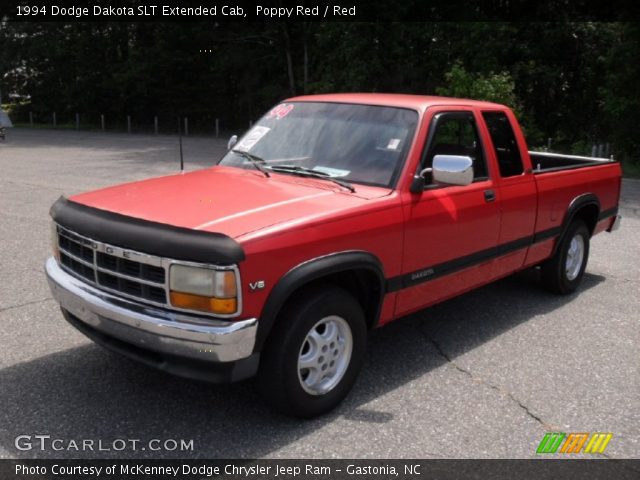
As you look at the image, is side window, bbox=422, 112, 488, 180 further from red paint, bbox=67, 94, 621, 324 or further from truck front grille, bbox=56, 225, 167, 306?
truck front grille, bbox=56, 225, 167, 306

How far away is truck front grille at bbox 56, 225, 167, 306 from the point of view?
129 inches

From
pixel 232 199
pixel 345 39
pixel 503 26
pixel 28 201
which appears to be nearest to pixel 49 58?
pixel 345 39

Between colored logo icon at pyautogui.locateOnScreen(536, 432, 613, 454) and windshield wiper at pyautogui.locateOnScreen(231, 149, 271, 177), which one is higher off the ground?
windshield wiper at pyautogui.locateOnScreen(231, 149, 271, 177)

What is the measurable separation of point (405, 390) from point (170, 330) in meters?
1.66

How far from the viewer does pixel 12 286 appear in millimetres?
5965

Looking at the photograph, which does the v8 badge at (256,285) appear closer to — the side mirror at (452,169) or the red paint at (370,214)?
the red paint at (370,214)

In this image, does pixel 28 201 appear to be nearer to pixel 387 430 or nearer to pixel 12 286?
pixel 12 286

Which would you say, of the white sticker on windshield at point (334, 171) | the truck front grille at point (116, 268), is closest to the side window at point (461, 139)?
the white sticker on windshield at point (334, 171)

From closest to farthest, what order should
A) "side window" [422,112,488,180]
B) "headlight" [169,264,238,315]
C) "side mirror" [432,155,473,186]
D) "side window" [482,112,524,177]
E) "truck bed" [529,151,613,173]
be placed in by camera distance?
"headlight" [169,264,238,315]
"side mirror" [432,155,473,186]
"side window" [422,112,488,180]
"side window" [482,112,524,177]
"truck bed" [529,151,613,173]

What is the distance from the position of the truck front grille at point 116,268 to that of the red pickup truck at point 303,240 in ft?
0.03

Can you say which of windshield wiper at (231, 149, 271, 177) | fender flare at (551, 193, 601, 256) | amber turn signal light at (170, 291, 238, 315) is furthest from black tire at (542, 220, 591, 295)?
amber turn signal light at (170, 291, 238, 315)

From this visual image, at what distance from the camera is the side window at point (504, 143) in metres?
5.16

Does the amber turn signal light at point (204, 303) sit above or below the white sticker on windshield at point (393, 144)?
below

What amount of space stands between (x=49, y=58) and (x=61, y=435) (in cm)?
4104
